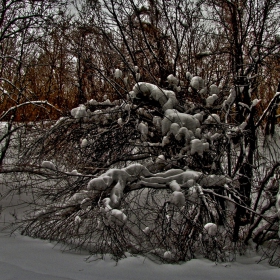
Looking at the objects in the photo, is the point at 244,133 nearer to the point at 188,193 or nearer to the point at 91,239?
the point at 188,193

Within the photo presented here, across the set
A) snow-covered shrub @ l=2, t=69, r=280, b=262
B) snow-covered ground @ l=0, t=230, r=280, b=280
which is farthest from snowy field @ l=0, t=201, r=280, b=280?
snow-covered shrub @ l=2, t=69, r=280, b=262

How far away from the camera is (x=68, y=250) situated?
13.8ft

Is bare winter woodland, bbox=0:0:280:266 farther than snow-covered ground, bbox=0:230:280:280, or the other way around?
bare winter woodland, bbox=0:0:280:266

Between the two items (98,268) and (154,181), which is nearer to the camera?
(98,268)

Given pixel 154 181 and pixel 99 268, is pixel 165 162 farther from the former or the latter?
pixel 99 268

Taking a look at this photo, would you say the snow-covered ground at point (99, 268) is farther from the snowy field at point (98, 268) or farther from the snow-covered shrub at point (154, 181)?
the snow-covered shrub at point (154, 181)

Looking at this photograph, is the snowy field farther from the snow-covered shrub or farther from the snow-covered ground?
the snow-covered shrub

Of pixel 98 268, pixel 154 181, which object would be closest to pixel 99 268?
pixel 98 268

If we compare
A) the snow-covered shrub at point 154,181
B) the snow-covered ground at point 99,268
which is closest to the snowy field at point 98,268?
the snow-covered ground at point 99,268

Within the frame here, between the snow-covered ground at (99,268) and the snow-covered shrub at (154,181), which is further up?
the snow-covered shrub at (154,181)

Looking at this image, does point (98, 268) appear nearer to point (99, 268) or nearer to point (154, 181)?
point (99, 268)

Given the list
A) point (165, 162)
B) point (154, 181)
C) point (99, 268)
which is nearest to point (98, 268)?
point (99, 268)

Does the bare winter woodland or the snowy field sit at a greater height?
the bare winter woodland

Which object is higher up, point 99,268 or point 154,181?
point 154,181
